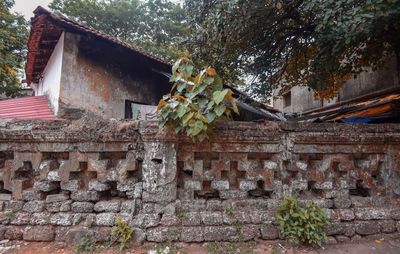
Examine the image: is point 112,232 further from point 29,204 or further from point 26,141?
point 26,141

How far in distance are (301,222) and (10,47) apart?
503 inches

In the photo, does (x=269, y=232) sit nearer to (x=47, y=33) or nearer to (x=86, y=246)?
(x=86, y=246)

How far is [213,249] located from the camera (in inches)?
88.0

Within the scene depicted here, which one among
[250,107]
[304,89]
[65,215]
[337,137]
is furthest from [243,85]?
[304,89]

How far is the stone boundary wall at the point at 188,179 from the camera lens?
2326mm

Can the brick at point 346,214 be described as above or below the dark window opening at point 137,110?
below

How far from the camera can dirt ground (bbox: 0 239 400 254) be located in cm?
221

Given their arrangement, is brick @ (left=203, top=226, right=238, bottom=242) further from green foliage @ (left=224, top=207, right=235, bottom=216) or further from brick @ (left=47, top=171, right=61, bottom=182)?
brick @ (left=47, top=171, right=61, bottom=182)

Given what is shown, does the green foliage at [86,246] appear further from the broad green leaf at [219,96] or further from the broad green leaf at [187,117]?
the broad green leaf at [219,96]

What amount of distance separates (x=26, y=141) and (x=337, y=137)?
308cm

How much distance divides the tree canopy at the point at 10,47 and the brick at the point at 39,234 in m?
9.34

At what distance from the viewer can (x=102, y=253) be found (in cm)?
218

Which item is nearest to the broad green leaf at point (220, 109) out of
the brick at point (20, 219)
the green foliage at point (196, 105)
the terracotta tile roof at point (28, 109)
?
the green foliage at point (196, 105)

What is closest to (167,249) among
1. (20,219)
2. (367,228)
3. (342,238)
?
(20,219)
